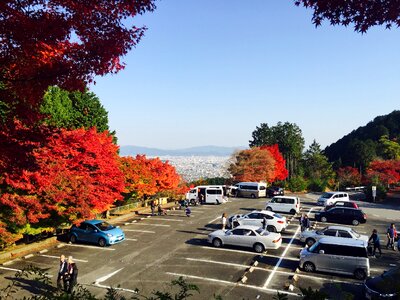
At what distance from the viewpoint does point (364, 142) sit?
68.1 metres

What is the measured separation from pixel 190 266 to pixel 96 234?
278 inches

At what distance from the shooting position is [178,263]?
56.4 feet

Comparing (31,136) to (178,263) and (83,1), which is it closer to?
(83,1)

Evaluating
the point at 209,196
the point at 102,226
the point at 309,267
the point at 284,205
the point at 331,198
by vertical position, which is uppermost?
the point at 209,196

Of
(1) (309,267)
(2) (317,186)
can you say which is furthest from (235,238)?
(2) (317,186)

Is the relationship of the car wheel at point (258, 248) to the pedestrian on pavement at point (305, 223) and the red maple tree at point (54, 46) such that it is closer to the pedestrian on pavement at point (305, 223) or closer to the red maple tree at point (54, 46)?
the pedestrian on pavement at point (305, 223)

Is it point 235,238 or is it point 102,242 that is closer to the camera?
point 235,238

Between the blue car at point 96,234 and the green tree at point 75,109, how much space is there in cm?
1234

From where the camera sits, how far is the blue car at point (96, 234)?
2050cm

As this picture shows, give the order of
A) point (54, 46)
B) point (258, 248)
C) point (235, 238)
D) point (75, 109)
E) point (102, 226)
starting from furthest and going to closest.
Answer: point (75, 109) < point (102, 226) < point (235, 238) < point (258, 248) < point (54, 46)

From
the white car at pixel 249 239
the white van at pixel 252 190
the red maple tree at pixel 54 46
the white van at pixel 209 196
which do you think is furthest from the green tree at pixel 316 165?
the red maple tree at pixel 54 46

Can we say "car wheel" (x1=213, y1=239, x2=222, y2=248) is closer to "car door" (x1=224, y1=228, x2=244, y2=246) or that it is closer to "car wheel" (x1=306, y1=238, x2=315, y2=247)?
"car door" (x1=224, y1=228, x2=244, y2=246)

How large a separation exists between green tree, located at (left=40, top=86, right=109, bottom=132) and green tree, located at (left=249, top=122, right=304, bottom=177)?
42.2 metres

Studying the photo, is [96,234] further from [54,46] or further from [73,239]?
[54,46]
